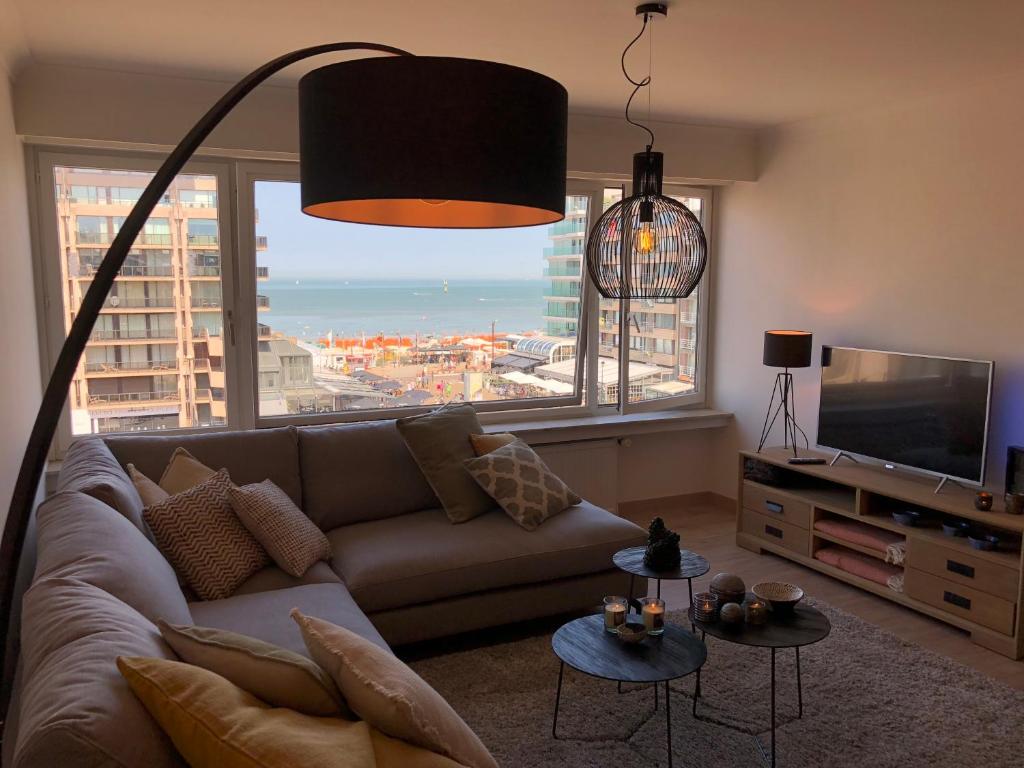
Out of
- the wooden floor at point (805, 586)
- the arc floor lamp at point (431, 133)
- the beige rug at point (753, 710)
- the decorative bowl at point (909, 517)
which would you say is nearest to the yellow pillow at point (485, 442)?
the beige rug at point (753, 710)

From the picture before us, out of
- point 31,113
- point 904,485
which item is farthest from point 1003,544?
point 31,113

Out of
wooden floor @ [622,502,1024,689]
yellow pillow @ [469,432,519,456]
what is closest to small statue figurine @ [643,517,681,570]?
wooden floor @ [622,502,1024,689]

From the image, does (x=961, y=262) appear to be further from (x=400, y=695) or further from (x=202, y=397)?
(x=202, y=397)

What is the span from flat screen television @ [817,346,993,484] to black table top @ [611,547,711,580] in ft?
5.05

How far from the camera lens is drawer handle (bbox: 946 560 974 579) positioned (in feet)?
11.1

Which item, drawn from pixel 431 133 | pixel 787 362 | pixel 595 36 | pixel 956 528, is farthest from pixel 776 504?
pixel 431 133

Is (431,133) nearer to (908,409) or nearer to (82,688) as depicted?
(82,688)

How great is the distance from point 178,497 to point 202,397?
1429 mm

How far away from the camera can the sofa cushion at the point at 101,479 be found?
247 cm

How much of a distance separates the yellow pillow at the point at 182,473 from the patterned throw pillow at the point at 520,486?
3.72 ft

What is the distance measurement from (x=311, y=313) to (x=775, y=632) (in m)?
2.98

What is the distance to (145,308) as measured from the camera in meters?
4.02

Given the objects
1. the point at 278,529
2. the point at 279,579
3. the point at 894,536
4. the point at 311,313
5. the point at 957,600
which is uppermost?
the point at 311,313

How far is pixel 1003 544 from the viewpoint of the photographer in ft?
11.1
